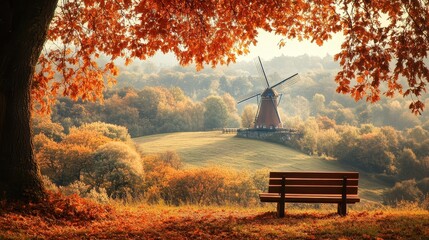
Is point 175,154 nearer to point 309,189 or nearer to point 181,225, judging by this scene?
point 309,189

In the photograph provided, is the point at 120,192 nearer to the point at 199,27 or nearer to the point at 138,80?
the point at 199,27

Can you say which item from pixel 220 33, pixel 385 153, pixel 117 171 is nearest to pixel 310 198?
pixel 220 33

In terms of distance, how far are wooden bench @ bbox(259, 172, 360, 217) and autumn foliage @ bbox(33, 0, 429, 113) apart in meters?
2.18

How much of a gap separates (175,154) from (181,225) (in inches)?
1784

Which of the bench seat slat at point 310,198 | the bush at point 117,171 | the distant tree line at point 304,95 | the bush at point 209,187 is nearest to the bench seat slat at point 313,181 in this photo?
the bench seat slat at point 310,198

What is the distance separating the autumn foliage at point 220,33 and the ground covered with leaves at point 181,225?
3.38 m

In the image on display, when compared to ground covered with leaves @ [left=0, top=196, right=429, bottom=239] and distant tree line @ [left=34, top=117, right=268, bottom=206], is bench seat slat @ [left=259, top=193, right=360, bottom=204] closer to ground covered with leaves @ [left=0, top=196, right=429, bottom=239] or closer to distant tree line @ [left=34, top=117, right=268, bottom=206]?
ground covered with leaves @ [left=0, top=196, right=429, bottom=239]

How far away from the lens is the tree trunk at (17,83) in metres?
8.84

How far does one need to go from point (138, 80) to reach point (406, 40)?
5463 inches

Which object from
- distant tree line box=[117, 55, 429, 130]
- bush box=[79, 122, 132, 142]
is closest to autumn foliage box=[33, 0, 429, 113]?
bush box=[79, 122, 132, 142]

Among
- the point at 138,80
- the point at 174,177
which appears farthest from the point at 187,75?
the point at 174,177

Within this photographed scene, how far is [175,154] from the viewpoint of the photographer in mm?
54062

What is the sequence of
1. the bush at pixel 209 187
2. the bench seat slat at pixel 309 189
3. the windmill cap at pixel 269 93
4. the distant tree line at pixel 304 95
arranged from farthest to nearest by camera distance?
the distant tree line at pixel 304 95 < the windmill cap at pixel 269 93 < the bush at pixel 209 187 < the bench seat slat at pixel 309 189

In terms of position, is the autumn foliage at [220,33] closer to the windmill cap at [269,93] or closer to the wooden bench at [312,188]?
the wooden bench at [312,188]
